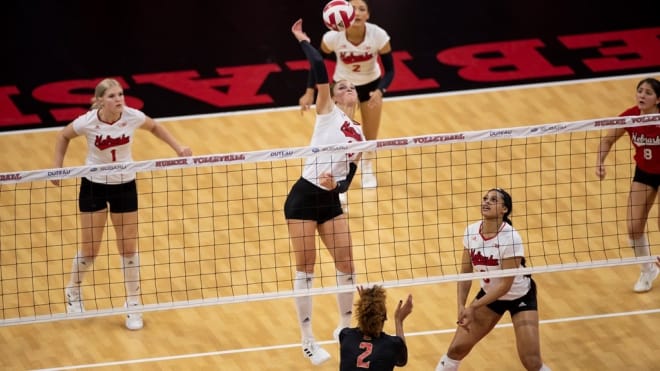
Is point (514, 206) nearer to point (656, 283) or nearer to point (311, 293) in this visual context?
point (656, 283)

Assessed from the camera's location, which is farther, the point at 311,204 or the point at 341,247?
the point at 341,247

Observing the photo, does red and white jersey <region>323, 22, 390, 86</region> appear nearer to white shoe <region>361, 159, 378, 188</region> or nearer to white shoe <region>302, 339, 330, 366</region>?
white shoe <region>361, 159, 378, 188</region>

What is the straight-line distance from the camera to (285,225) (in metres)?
15.6

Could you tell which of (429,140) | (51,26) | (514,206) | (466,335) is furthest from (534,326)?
(51,26)

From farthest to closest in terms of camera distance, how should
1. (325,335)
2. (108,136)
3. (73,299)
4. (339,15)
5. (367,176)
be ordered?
(367,176)
(339,15)
(73,299)
(325,335)
(108,136)

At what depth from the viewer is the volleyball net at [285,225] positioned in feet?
46.9

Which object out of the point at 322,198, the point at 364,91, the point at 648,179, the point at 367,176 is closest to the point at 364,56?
the point at 364,91

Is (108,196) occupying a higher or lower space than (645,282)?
higher

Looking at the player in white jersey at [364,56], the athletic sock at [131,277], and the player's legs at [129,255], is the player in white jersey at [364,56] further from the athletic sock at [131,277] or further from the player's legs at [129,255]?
the athletic sock at [131,277]

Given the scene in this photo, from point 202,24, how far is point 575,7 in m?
5.95

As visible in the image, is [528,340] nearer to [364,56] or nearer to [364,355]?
[364,355]

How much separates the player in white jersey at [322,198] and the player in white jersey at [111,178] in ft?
4.46

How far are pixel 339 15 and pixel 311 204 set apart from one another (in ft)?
9.33

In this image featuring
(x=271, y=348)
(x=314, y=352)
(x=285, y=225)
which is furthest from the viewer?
(x=285, y=225)
